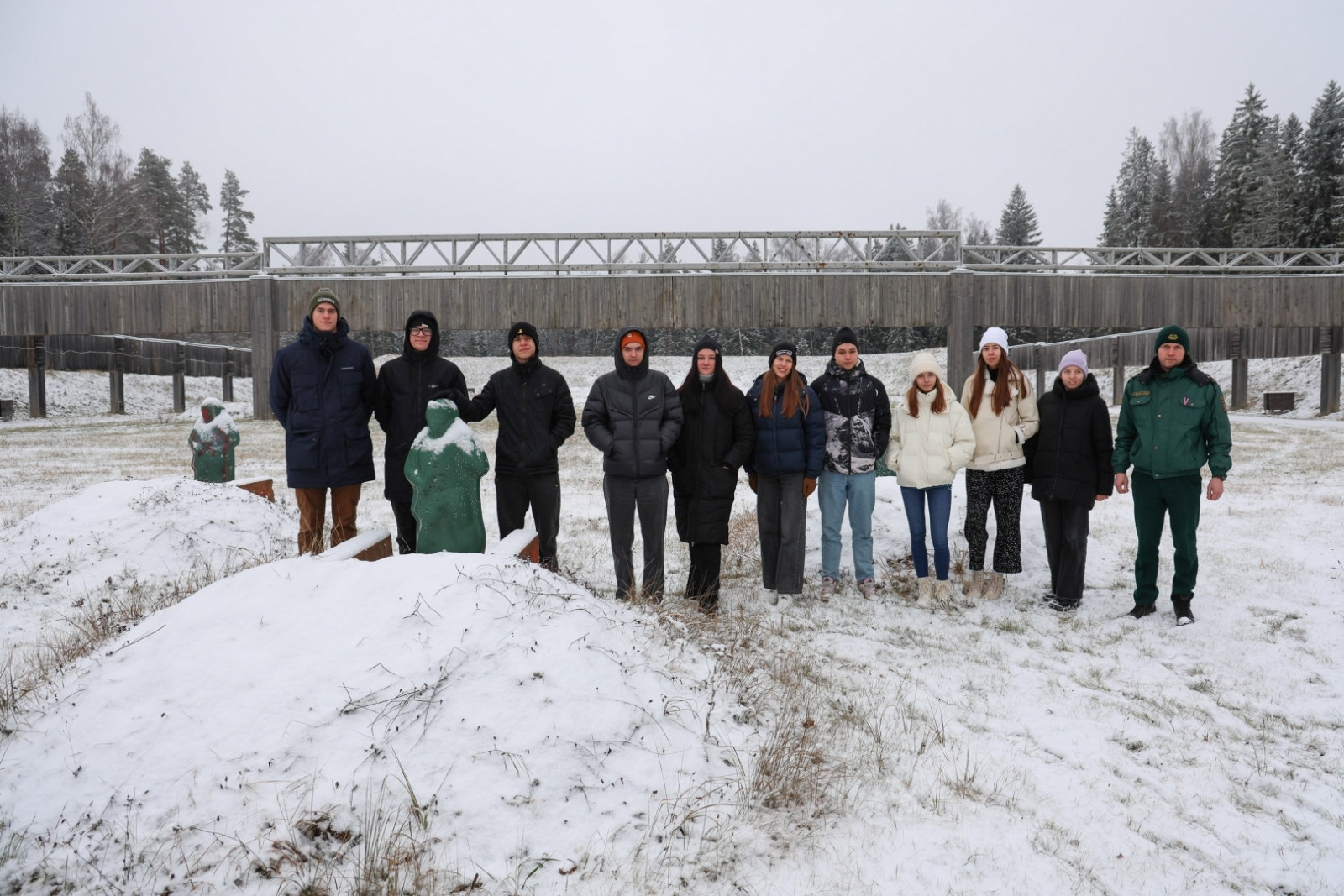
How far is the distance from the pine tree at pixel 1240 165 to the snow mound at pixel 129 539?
154 ft

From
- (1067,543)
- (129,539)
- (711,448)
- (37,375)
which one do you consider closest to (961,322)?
(1067,543)

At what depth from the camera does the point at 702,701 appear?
355 cm

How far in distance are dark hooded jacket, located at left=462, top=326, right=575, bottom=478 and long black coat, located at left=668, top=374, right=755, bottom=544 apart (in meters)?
0.96

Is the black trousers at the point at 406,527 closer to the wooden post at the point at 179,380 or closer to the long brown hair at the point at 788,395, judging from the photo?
the long brown hair at the point at 788,395

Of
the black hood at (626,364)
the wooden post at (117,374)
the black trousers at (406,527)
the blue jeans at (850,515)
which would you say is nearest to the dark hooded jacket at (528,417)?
the black hood at (626,364)

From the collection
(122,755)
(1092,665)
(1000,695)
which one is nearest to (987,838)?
(1000,695)

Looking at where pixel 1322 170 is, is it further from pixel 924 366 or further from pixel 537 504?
pixel 537 504

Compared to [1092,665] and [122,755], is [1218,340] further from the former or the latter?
[122,755]

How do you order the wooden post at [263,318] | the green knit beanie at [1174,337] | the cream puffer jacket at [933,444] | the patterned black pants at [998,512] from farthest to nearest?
the wooden post at [263,318] < the patterned black pants at [998,512] < the cream puffer jacket at [933,444] < the green knit beanie at [1174,337]

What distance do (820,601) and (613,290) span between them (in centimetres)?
1631

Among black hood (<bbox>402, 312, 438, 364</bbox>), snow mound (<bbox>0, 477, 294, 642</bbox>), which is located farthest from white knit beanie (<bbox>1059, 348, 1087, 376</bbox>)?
snow mound (<bbox>0, 477, 294, 642</bbox>)

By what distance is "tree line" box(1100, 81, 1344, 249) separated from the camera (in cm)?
3403

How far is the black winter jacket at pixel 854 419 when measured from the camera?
6234mm

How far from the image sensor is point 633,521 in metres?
5.82
